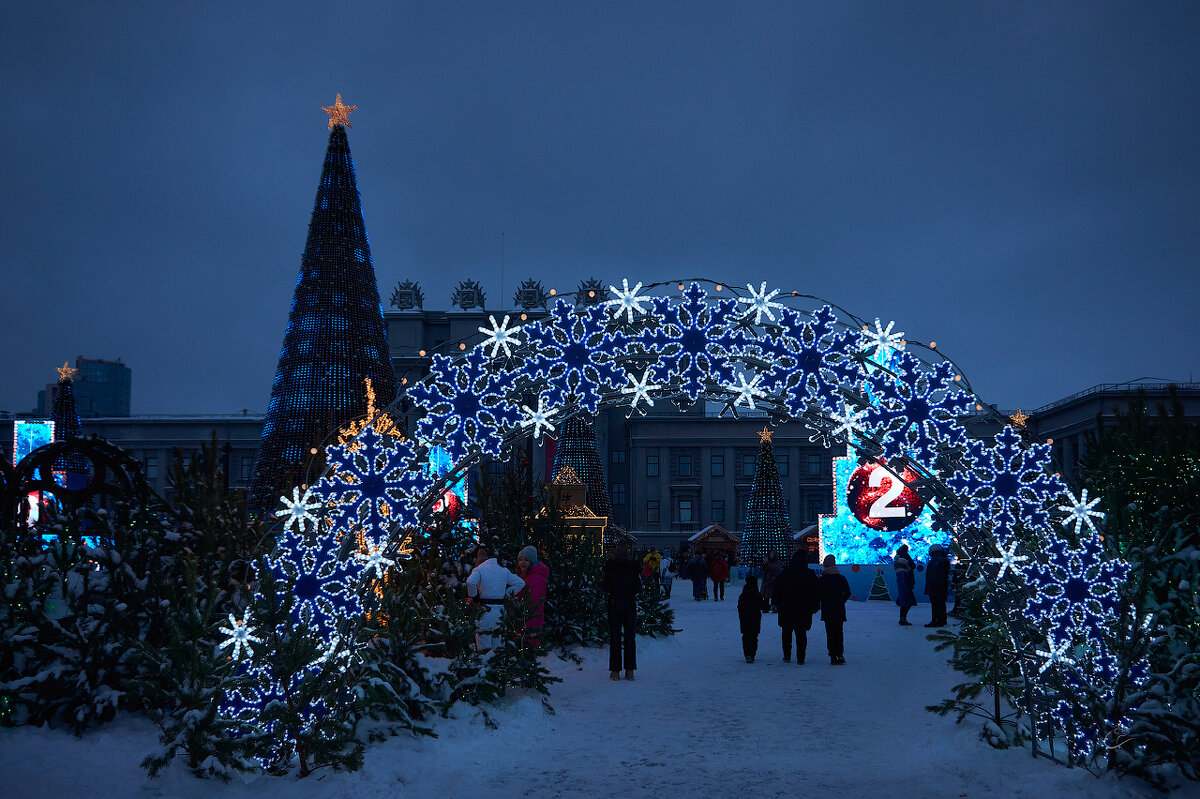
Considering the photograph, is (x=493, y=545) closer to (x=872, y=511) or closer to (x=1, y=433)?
(x=872, y=511)

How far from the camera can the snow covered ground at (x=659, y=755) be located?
641 centimetres

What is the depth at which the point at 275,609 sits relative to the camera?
22.5ft

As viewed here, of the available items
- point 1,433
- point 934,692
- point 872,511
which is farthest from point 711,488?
point 934,692

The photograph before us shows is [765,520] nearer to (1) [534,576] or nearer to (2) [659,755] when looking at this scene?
(1) [534,576]

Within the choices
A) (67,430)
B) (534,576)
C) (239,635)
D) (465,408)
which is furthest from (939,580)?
(67,430)

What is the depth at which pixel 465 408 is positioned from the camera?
8.35 meters

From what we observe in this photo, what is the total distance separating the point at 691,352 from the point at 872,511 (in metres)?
21.1

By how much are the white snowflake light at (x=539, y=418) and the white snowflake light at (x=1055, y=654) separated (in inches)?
173

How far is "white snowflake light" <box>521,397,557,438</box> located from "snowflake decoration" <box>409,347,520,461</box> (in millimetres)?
113

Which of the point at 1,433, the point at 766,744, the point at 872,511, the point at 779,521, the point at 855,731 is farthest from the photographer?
the point at 1,433

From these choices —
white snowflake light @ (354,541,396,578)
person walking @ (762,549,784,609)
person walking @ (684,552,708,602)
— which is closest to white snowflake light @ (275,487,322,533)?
white snowflake light @ (354,541,396,578)

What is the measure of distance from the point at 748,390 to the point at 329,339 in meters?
16.0

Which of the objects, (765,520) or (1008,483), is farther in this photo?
(765,520)

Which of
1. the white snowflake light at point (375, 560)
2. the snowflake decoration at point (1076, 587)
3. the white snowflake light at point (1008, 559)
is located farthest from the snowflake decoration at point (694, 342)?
the snowflake decoration at point (1076, 587)
